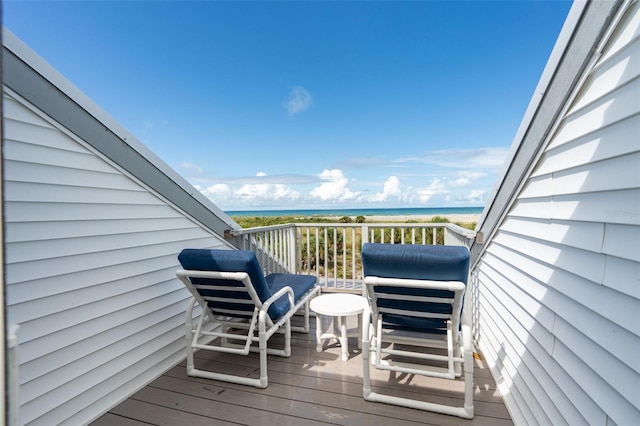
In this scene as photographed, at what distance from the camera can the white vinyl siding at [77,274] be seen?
5.21ft

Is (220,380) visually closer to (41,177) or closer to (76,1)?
(41,177)

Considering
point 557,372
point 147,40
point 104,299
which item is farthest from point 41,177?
point 147,40

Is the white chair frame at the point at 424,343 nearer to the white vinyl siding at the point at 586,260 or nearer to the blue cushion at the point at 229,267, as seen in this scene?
the white vinyl siding at the point at 586,260

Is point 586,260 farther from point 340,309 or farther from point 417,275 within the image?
point 340,309

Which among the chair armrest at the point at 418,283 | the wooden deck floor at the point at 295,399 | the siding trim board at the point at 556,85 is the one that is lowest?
the wooden deck floor at the point at 295,399

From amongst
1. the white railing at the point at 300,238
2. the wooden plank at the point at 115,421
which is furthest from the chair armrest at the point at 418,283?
the wooden plank at the point at 115,421

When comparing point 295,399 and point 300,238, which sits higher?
point 300,238

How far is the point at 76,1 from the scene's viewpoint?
9.32 feet

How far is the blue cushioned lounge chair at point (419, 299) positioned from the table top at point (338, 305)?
39 centimetres

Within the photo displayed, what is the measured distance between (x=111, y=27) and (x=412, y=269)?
4.82 metres

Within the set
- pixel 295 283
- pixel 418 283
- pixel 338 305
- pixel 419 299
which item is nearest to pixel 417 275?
pixel 418 283

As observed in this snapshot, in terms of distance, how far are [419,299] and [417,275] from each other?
203 millimetres

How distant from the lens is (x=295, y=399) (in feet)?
6.81

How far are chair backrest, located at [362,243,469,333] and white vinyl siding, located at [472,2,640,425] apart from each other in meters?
0.43
